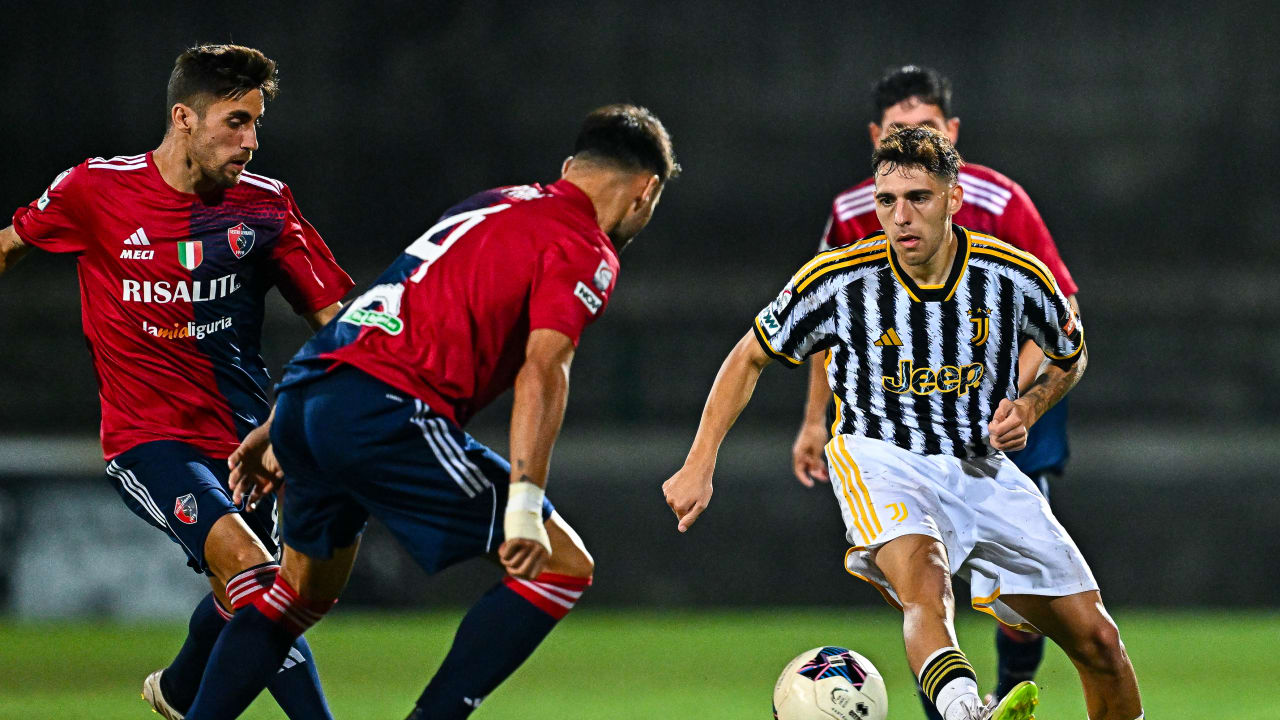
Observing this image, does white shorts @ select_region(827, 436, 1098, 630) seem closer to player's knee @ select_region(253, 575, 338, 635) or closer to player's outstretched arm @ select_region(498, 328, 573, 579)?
player's outstretched arm @ select_region(498, 328, 573, 579)

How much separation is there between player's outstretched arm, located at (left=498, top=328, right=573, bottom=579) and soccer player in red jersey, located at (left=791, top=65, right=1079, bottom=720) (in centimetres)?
159

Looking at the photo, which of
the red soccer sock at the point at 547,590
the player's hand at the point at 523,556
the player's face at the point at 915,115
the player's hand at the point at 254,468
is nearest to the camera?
the player's hand at the point at 523,556

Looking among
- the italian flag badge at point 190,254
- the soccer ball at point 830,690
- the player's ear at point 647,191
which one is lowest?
the soccer ball at point 830,690

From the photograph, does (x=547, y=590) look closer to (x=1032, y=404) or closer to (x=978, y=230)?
(x=1032, y=404)

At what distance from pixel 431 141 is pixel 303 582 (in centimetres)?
857

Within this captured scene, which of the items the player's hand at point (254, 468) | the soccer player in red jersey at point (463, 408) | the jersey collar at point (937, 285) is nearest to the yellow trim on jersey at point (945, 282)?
the jersey collar at point (937, 285)

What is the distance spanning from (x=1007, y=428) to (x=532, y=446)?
1.43 meters

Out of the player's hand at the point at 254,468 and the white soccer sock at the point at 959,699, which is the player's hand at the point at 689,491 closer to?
the white soccer sock at the point at 959,699

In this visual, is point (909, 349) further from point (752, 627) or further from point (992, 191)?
point (752, 627)

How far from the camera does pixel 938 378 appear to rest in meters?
4.09

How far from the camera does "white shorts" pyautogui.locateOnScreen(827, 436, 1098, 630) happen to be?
13.0 feet

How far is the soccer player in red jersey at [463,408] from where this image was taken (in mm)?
3305

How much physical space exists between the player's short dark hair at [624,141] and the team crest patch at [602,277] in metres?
0.30

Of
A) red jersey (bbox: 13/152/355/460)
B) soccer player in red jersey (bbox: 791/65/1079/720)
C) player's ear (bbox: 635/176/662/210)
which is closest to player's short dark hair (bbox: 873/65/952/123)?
soccer player in red jersey (bbox: 791/65/1079/720)
